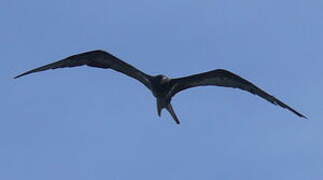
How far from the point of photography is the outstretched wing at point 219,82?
2588 cm

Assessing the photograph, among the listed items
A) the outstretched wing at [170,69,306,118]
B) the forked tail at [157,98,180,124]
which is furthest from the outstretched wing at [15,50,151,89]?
the outstretched wing at [170,69,306,118]

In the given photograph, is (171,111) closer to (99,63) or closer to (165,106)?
(165,106)

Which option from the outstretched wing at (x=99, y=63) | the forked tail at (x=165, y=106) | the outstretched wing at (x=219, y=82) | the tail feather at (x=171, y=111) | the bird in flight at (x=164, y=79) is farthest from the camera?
the outstretched wing at (x=99, y=63)

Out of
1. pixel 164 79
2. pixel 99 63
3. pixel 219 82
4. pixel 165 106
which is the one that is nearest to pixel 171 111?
pixel 165 106

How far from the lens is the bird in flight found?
26078 mm

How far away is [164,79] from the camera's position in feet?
86.3

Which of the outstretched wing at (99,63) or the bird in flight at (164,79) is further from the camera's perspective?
the outstretched wing at (99,63)

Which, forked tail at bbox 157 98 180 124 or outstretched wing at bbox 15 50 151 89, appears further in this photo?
outstretched wing at bbox 15 50 151 89

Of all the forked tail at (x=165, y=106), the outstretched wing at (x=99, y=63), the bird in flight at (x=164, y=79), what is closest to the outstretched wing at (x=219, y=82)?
the bird in flight at (x=164, y=79)

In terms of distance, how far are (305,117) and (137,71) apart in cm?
565

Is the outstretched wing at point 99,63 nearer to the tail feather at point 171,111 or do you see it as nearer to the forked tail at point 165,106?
the forked tail at point 165,106

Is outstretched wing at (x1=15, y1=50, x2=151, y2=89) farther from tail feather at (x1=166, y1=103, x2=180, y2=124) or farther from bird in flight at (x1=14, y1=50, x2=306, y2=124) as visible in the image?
tail feather at (x1=166, y1=103, x2=180, y2=124)

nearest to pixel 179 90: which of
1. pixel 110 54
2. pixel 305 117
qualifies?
pixel 110 54

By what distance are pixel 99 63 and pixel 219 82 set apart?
402 centimetres
